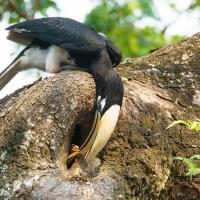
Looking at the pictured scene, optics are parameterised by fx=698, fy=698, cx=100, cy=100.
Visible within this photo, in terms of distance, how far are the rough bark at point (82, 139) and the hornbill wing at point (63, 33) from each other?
45 centimetres

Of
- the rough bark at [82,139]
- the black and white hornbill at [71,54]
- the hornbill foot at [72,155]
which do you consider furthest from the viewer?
the black and white hornbill at [71,54]

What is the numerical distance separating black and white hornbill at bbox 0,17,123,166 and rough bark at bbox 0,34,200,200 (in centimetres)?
8

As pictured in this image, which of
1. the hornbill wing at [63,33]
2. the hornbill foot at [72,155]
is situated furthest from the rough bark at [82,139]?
the hornbill wing at [63,33]

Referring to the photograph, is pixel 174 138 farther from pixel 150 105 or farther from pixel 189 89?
pixel 189 89

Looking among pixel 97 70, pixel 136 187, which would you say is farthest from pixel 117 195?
pixel 97 70

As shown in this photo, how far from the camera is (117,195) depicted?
348cm

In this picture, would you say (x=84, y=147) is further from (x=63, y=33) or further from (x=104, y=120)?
(x=63, y=33)

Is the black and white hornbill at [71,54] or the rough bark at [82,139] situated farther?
the black and white hornbill at [71,54]

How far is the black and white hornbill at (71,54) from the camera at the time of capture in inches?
155

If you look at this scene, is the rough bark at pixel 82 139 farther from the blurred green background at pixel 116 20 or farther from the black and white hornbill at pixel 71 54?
the blurred green background at pixel 116 20

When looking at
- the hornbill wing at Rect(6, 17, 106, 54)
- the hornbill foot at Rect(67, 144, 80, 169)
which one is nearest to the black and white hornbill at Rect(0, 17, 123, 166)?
the hornbill wing at Rect(6, 17, 106, 54)

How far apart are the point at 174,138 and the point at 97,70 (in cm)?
65

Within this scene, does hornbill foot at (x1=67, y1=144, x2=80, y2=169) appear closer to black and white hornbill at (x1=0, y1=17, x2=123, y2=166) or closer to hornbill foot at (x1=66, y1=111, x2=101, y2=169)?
hornbill foot at (x1=66, y1=111, x2=101, y2=169)

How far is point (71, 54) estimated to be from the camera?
4637 millimetres
